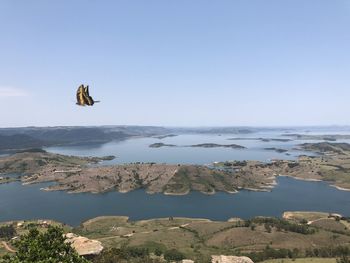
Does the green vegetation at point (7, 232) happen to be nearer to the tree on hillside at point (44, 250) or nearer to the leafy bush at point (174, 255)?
the leafy bush at point (174, 255)

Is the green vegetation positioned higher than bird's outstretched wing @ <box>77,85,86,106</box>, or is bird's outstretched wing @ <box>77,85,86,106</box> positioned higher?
bird's outstretched wing @ <box>77,85,86,106</box>

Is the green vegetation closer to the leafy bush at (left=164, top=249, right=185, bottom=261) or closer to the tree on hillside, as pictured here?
the leafy bush at (left=164, top=249, right=185, bottom=261)

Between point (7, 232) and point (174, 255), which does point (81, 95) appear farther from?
point (7, 232)

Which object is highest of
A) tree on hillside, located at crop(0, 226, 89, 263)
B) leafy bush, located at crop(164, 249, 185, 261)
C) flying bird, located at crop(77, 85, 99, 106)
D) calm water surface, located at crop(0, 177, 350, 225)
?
flying bird, located at crop(77, 85, 99, 106)

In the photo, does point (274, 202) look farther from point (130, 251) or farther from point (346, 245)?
point (130, 251)

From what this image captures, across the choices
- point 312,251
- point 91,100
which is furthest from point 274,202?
point 91,100

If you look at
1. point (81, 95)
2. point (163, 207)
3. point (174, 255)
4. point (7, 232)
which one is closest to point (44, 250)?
point (81, 95)

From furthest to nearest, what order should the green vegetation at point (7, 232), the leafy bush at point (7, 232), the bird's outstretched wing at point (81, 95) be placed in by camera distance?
the leafy bush at point (7, 232)
the green vegetation at point (7, 232)
the bird's outstretched wing at point (81, 95)

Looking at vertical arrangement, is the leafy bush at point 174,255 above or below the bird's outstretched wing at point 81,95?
below

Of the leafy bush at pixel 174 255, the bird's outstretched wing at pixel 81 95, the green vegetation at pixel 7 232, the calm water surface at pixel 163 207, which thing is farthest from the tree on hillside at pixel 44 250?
the calm water surface at pixel 163 207

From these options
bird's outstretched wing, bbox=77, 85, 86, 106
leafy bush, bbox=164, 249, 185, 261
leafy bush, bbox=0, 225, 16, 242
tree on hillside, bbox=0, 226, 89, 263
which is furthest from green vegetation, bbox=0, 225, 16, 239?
bird's outstretched wing, bbox=77, 85, 86, 106
